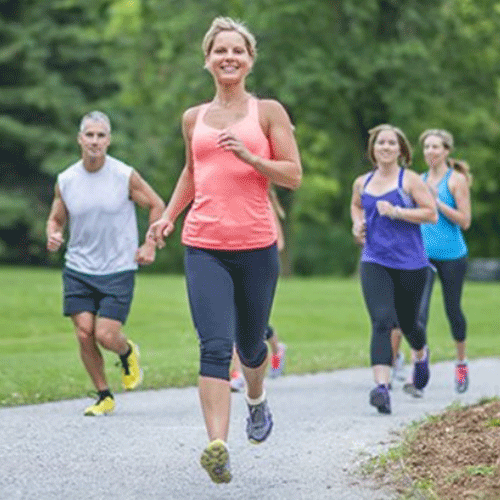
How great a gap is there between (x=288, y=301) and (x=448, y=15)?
12642mm

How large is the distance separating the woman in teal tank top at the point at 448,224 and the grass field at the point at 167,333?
7.59ft

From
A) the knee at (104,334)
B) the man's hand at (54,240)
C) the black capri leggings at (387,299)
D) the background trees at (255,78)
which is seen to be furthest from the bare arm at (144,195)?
the background trees at (255,78)

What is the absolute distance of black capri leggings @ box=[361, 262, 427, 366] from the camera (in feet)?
33.5

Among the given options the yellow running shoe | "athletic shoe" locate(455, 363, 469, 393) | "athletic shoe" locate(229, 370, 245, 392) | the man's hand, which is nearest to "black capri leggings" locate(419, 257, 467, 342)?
"athletic shoe" locate(455, 363, 469, 393)

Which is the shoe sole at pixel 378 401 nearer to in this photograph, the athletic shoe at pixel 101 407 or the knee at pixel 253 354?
the athletic shoe at pixel 101 407

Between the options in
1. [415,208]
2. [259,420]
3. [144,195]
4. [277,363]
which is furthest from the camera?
[277,363]

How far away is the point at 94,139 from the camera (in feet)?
32.9

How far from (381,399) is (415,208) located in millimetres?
1408

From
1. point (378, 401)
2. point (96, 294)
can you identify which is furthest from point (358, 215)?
point (96, 294)

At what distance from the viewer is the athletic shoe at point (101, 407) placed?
9.91m

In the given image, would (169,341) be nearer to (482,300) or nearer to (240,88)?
(482,300)

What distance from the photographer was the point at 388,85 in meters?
36.6

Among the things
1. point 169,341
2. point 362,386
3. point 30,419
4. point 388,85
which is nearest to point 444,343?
point 169,341

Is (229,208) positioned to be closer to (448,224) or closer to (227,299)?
(227,299)
